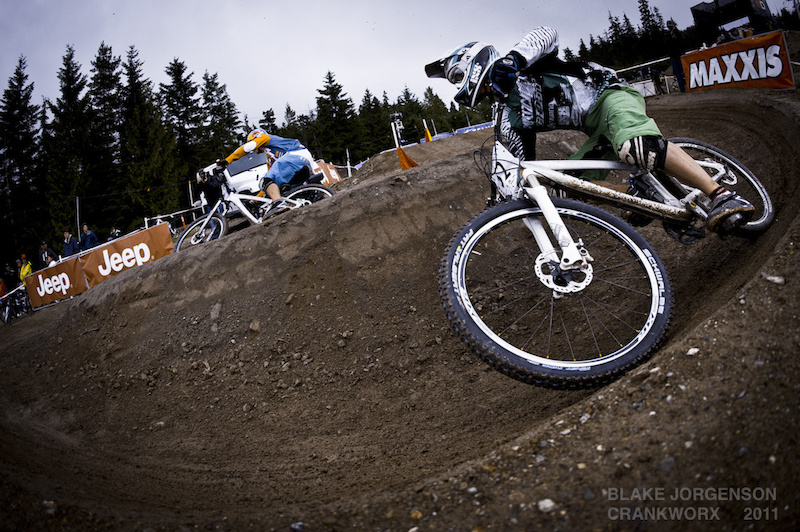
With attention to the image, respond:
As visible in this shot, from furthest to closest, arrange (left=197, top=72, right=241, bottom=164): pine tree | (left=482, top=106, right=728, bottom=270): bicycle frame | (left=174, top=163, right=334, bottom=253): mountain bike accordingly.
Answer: (left=197, top=72, right=241, bottom=164): pine tree, (left=174, top=163, right=334, bottom=253): mountain bike, (left=482, top=106, right=728, bottom=270): bicycle frame

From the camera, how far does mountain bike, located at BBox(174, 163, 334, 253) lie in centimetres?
891

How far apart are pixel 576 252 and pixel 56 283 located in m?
18.0

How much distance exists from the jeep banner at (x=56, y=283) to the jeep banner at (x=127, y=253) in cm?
Answer: 48

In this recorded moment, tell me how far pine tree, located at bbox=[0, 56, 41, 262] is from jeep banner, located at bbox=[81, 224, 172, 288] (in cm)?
2665

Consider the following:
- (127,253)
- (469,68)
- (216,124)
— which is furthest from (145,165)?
(469,68)

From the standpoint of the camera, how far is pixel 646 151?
342cm

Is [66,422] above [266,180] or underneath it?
underneath

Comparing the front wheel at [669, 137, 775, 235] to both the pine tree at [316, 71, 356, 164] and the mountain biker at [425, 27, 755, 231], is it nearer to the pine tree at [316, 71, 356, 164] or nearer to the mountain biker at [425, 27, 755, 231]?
the mountain biker at [425, 27, 755, 231]

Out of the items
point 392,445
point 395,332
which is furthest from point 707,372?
point 395,332

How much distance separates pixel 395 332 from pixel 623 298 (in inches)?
94.4

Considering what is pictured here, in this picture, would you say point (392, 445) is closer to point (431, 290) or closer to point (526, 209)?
point (526, 209)

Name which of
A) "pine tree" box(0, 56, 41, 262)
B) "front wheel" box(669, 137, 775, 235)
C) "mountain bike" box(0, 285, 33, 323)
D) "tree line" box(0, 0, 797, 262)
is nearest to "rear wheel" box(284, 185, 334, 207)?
"front wheel" box(669, 137, 775, 235)

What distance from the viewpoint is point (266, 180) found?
9.38 meters

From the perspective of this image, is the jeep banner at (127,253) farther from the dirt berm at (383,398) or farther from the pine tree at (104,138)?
the pine tree at (104,138)
